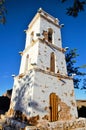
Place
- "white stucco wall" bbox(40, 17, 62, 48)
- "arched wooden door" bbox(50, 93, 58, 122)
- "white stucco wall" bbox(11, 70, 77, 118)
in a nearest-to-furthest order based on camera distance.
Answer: "white stucco wall" bbox(11, 70, 77, 118) → "arched wooden door" bbox(50, 93, 58, 122) → "white stucco wall" bbox(40, 17, 62, 48)

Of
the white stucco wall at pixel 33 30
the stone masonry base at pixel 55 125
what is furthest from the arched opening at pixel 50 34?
the stone masonry base at pixel 55 125

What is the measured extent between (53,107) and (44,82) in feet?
6.97

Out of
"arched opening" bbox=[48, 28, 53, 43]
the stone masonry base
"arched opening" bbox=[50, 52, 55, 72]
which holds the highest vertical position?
"arched opening" bbox=[48, 28, 53, 43]

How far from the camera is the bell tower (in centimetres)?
1088

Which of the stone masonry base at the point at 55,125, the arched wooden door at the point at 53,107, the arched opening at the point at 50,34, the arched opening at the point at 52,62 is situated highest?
the arched opening at the point at 50,34

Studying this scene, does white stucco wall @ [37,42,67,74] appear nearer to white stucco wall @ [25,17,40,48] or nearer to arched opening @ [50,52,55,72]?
arched opening @ [50,52,55,72]

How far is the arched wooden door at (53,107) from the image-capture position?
11.1 m

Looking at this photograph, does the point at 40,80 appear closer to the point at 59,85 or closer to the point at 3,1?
the point at 59,85

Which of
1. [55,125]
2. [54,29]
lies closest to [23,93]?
[55,125]

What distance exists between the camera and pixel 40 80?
11523mm

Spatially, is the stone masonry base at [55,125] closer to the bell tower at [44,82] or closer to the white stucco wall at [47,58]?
the bell tower at [44,82]

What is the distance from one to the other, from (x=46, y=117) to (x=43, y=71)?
3.68 m

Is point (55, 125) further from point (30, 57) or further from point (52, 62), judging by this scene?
point (30, 57)

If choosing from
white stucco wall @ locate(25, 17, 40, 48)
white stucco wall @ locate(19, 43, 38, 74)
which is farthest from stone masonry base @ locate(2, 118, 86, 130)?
white stucco wall @ locate(25, 17, 40, 48)
